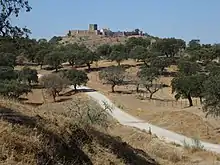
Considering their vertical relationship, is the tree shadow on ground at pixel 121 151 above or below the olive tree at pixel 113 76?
above

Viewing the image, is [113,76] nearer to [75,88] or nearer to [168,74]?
[75,88]

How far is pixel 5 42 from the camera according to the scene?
48.1 ft

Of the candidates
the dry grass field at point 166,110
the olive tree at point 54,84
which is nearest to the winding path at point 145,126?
the dry grass field at point 166,110

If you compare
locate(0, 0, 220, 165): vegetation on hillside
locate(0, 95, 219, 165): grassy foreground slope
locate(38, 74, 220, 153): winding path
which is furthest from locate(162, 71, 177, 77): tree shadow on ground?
locate(0, 95, 219, 165): grassy foreground slope

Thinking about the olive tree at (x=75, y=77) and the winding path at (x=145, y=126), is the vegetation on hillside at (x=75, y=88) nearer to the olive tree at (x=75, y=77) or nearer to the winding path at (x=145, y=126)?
the olive tree at (x=75, y=77)

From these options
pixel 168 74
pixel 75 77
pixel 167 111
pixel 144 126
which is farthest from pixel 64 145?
pixel 168 74

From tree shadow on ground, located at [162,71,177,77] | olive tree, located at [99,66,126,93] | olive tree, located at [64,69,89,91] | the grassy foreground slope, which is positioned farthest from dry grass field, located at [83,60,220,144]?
the grassy foreground slope

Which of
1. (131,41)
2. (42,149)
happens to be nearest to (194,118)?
(42,149)

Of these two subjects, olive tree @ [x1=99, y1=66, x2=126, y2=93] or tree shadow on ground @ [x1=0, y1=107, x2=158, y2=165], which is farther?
olive tree @ [x1=99, y1=66, x2=126, y2=93]

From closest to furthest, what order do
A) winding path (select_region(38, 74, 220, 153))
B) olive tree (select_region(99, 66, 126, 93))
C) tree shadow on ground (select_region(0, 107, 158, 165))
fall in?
tree shadow on ground (select_region(0, 107, 158, 165))
winding path (select_region(38, 74, 220, 153))
olive tree (select_region(99, 66, 126, 93))

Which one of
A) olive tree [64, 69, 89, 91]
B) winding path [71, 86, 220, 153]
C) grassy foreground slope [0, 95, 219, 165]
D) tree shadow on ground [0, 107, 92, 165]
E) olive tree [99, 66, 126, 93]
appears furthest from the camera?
olive tree [99, 66, 126, 93]

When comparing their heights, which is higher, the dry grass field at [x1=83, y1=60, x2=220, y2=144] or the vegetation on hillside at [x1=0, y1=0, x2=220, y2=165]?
the vegetation on hillside at [x1=0, y1=0, x2=220, y2=165]

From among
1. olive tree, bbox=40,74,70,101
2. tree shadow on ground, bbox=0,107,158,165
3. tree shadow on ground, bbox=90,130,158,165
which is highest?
tree shadow on ground, bbox=0,107,158,165

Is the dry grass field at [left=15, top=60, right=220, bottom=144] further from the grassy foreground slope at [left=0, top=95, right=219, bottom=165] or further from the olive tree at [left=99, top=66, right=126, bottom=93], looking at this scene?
the grassy foreground slope at [left=0, top=95, right=219, bottom=165]
